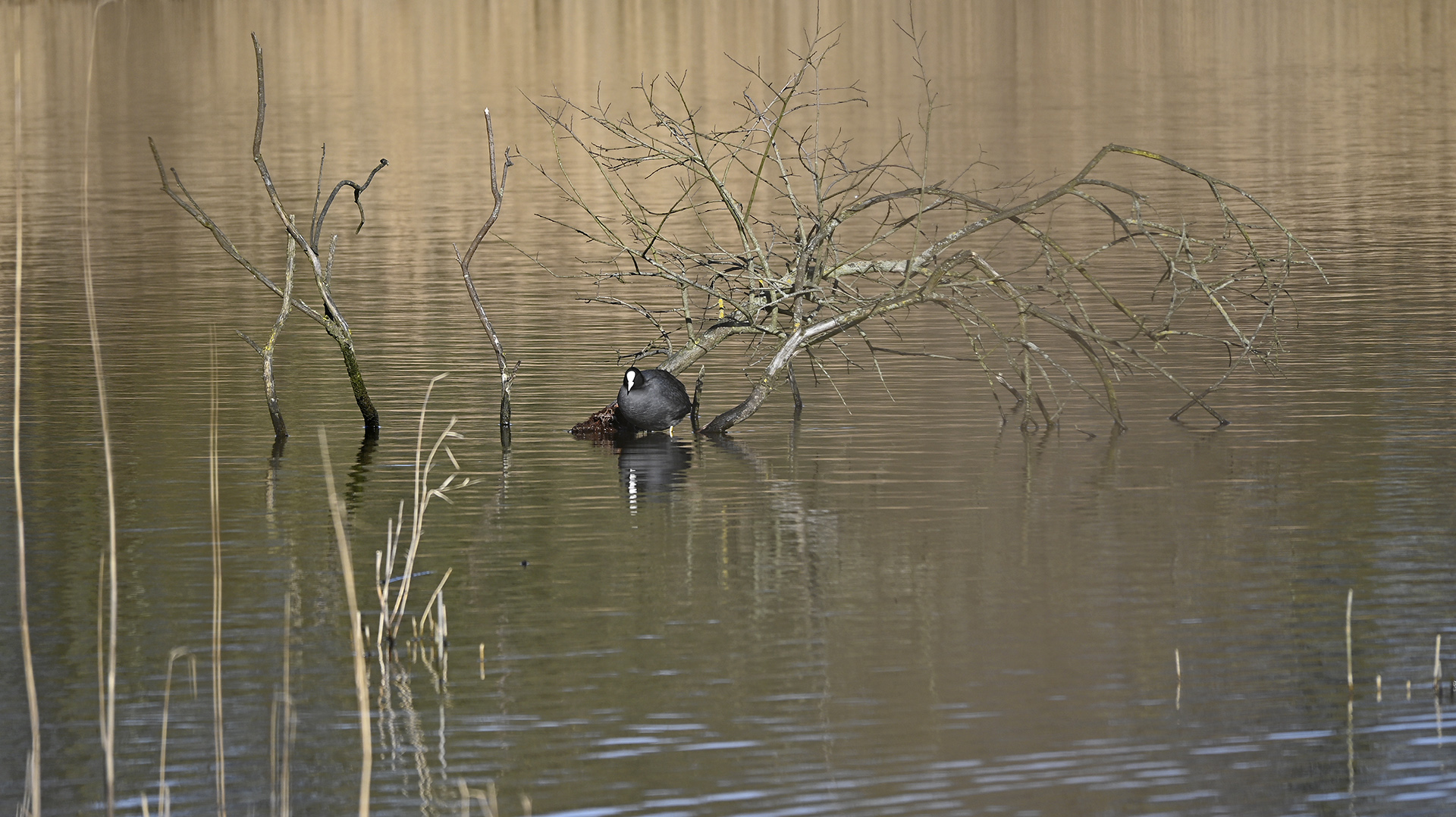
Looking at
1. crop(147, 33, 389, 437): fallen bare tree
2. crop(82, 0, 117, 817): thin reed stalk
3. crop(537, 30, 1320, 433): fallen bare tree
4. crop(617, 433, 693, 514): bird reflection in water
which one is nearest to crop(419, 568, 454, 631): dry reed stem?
crop(82, 0, 117, 817): thin reed stalk

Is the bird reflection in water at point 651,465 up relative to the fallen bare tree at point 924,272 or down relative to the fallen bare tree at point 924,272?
down

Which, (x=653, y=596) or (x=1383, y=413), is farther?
(x=1383, y=413)

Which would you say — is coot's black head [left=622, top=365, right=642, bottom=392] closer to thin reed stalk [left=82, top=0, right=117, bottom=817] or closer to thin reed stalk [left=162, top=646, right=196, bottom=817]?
thin reed stalk [left=162, top=646, right=196, bottom=817]

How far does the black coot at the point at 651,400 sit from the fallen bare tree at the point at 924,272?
1.16ft

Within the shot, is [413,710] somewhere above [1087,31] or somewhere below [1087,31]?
below

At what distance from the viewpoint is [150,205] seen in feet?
124

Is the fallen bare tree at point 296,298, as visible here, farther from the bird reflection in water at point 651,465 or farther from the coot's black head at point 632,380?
the bird reflection in water at point 651,465

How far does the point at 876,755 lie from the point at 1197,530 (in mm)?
4828

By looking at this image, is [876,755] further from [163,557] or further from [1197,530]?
[163,557]

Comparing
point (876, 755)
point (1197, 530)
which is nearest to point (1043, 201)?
Result: point (1197, 530)

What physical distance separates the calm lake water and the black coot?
0.27 meters

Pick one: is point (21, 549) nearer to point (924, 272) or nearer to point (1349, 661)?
point (1349, 661)

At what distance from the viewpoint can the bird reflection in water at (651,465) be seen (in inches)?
565

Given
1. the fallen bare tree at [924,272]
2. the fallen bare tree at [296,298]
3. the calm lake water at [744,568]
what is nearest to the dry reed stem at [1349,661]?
the calm lake water at [744,568]
